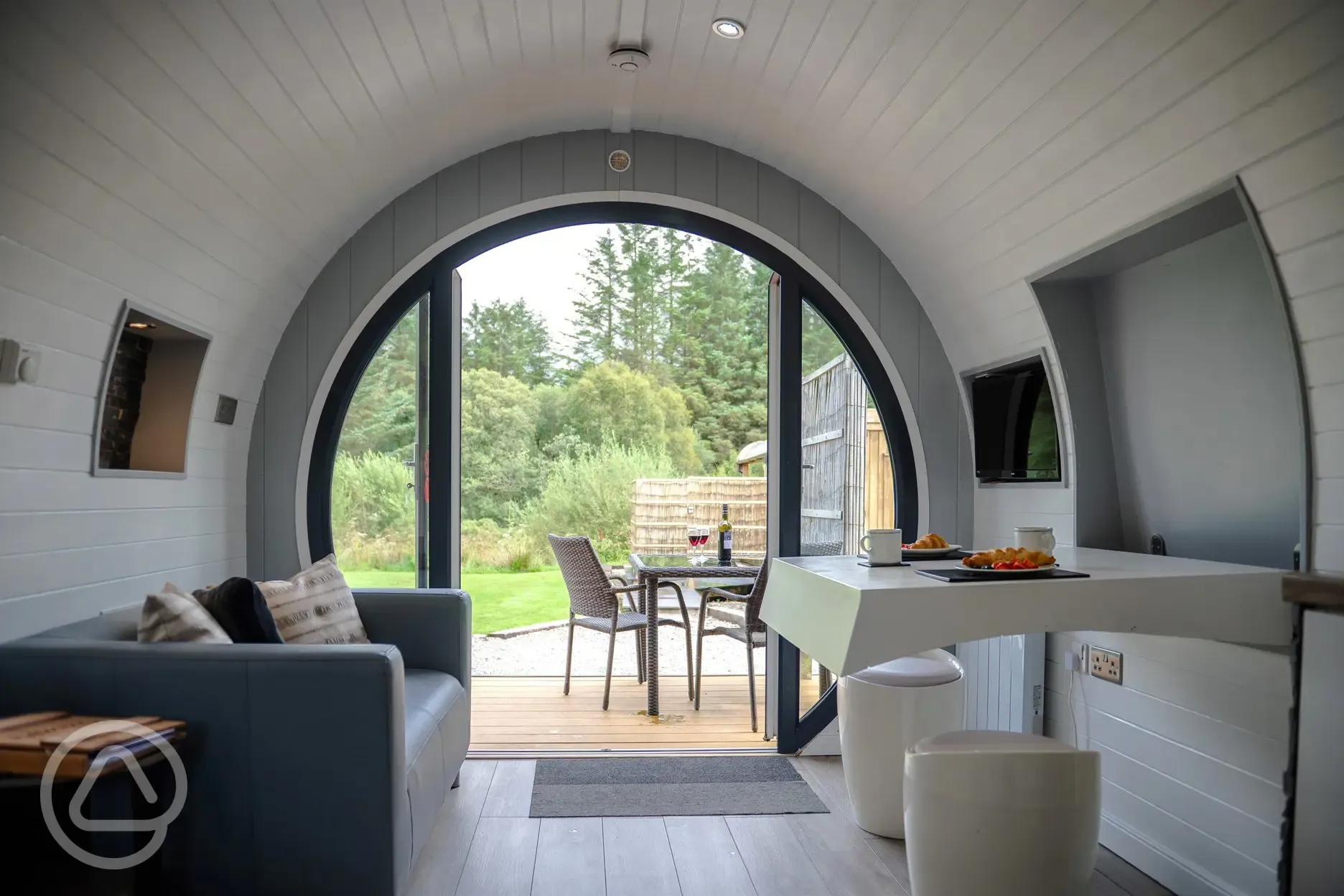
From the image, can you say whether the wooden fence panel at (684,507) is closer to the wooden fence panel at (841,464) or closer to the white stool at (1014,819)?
the wooden fence panel at (841,464)

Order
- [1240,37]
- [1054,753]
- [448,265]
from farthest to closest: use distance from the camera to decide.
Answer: [448,265] < [1054,753] < [1240,37]

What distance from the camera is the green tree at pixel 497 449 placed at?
10367mm

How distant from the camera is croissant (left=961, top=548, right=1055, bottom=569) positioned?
95.7 inches

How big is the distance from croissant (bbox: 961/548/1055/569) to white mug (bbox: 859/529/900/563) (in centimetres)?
24

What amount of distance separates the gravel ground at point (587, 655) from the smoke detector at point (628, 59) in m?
4.14

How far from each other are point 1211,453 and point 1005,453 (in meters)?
1.05

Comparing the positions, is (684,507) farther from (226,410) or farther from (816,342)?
(226,410)

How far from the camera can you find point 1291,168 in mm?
2158

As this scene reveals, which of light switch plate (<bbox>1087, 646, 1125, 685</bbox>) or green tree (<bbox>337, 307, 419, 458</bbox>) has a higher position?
green tree (<bbox>337, 307, 419, 458</bbox>)

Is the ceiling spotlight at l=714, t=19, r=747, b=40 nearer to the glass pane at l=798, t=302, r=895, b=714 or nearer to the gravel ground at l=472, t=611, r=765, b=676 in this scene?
the glass pane at l=798, t=302, r=895, b=714

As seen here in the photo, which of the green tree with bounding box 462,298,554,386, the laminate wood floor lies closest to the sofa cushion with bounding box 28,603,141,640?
the laminate wood floor

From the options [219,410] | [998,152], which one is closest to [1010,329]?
[998,152]

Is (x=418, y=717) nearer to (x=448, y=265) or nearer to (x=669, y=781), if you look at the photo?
(x=669, y=781)

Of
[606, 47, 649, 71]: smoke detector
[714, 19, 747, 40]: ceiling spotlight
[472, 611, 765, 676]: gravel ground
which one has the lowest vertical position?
[472, 611, 765, 676]: gravel ground
